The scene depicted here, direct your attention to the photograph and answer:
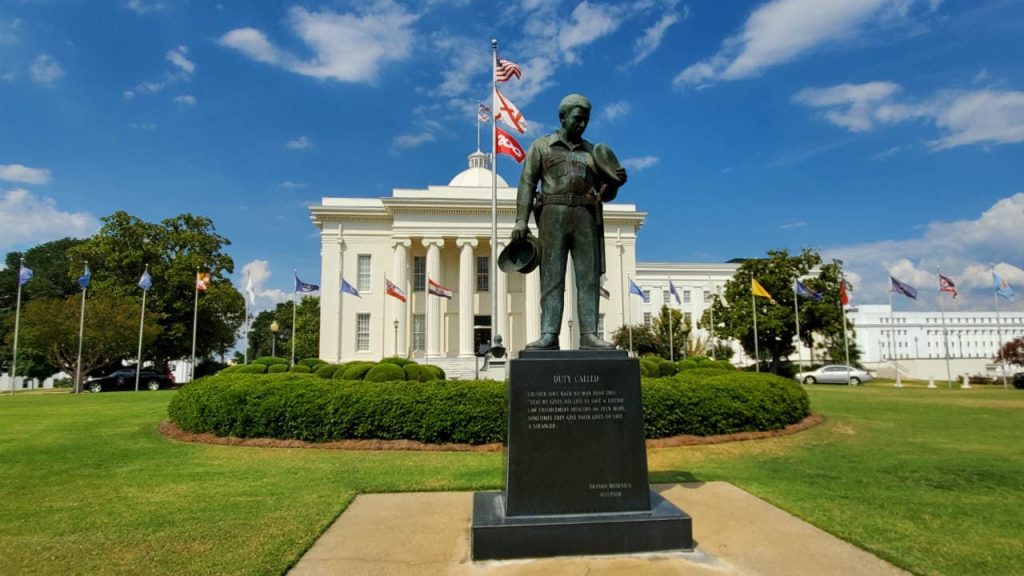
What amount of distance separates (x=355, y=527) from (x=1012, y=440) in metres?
12.7

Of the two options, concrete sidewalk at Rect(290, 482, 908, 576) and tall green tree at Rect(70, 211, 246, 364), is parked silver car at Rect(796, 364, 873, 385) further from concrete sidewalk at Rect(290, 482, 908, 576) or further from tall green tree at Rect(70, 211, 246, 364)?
tall green tree at Rect(70, 211, 246, 364)

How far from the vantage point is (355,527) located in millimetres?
5574

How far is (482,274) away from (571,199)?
37286mm

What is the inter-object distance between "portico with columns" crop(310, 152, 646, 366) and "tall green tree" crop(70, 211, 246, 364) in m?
8.09

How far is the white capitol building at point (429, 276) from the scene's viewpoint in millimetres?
39469

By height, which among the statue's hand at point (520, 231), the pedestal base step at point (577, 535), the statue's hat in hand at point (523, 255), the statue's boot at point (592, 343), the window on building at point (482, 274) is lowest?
the pedestal base step at point (577, 535)

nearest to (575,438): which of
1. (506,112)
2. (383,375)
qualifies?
(383,375)

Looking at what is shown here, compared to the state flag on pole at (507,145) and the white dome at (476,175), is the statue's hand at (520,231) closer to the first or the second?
the state flag on pole at (507,145)

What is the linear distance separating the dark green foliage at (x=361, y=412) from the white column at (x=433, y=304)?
89.8 feet

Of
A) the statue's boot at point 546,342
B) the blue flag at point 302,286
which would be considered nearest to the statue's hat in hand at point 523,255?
the statue's boot at point 546,342

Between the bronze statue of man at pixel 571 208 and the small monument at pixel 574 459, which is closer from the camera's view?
the small monument at pixel 574 459

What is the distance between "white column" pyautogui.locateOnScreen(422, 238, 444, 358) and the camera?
39156 mm

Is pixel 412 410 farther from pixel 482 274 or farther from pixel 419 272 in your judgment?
pixel 482 274

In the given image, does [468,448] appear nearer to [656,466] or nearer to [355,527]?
[656,466]
